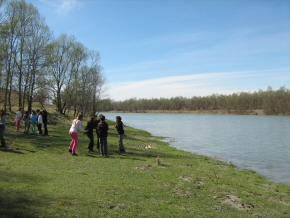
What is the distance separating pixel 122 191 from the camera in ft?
24.3

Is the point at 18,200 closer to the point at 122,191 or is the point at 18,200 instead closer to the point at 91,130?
the point at 122,191

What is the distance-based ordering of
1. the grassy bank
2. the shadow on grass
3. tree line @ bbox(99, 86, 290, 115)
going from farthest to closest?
tree line @ bbox(99, 86, 290, 115)
the grassy bank
the shadow on grass

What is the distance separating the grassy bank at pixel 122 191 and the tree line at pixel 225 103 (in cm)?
7457

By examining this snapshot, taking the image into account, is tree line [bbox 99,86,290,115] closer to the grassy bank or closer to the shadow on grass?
the grassy bank

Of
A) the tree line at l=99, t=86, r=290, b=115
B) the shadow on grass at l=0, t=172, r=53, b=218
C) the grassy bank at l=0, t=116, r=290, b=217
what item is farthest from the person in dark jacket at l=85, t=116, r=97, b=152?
the tree line at l=99, t=86, r=290, b=115

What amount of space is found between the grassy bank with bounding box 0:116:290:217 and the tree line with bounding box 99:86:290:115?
74572mm

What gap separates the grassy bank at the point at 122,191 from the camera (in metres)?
5.94

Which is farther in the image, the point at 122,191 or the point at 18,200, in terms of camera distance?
the point at 122,191

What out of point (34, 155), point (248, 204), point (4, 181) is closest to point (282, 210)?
point (248, 204)

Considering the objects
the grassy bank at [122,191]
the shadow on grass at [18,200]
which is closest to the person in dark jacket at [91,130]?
the grassy bank at [122,191]

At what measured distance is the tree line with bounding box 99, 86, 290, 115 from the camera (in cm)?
10981

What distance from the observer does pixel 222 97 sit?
153 meters

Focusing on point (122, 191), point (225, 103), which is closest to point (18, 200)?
point (122, 191)

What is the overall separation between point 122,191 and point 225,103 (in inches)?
5638
